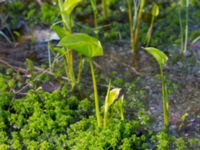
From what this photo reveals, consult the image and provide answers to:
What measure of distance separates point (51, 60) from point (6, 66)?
9.9 inches

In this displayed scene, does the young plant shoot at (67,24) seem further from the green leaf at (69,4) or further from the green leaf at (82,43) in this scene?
the green leaf at (82,43)

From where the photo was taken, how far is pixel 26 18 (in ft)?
10.7

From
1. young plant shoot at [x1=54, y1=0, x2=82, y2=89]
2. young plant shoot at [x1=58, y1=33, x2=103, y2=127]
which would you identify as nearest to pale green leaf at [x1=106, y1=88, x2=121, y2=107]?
young plant shoot at [x1=58, y1=33, x2=103, y2=127]

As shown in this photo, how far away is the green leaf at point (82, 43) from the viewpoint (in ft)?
6.42

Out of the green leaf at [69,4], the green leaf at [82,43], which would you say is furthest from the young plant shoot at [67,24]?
the green leaf at [82,43]

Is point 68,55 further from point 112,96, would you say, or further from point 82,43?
point 82,43

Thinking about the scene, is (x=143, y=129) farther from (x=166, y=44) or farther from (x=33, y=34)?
(x=33, y=34)

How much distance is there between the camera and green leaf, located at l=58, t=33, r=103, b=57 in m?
1.96

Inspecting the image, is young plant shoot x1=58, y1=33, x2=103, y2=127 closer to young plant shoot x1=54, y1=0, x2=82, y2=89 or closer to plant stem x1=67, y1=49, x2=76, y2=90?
young plant shoot x1=54, y1=0, x2=82, y2=89

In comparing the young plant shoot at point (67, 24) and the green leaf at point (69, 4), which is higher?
the green leaf at point (69, 4)

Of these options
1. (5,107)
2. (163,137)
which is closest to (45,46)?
(5,107)

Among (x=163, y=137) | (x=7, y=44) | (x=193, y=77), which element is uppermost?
(x=7, y=44)

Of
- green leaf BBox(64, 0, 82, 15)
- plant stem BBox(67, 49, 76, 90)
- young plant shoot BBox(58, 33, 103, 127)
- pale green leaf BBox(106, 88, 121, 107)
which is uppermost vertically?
green leaf BBox(64, 0, 82, 15)

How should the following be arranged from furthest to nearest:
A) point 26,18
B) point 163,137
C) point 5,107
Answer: point 26,18 < point 5,107 < point 163,137
